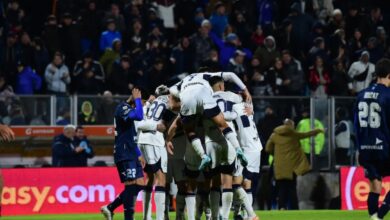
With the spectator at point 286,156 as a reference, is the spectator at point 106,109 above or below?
above

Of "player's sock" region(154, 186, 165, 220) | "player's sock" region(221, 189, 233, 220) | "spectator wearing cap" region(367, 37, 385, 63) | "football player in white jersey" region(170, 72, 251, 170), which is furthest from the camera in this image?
"spectator wearing cap" region(367, 37, 385, 63)

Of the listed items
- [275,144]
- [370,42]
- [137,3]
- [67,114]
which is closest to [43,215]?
[67,114]

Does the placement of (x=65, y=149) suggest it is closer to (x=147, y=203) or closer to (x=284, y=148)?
(x=284, y=148)

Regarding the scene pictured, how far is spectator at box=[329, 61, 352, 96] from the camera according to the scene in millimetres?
30234

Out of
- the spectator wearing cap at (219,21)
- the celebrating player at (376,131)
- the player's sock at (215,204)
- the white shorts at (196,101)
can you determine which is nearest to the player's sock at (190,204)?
the player's sock at (215,204)

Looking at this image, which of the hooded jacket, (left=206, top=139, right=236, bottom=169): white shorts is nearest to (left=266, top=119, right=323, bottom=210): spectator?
the hooded jacket

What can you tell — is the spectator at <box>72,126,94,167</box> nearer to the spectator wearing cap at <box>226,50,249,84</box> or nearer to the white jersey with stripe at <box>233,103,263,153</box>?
the spectator wearing cap at <box>226,50,249,84</box>

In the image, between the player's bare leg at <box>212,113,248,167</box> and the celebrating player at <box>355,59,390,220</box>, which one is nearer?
the player's bare leg at <box>212,113,248,167</box>

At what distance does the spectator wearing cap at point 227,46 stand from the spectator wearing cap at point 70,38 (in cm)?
371

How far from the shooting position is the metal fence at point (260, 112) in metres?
26.6

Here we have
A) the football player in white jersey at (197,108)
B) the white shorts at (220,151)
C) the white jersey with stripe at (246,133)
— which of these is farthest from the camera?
the white jersey with stripe at (246,133)

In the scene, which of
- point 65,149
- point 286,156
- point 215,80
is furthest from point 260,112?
point 215,80

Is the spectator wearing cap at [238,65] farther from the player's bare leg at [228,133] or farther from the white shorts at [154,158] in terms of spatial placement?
the player's bare leg at [228,133]

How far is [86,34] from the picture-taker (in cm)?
2988
